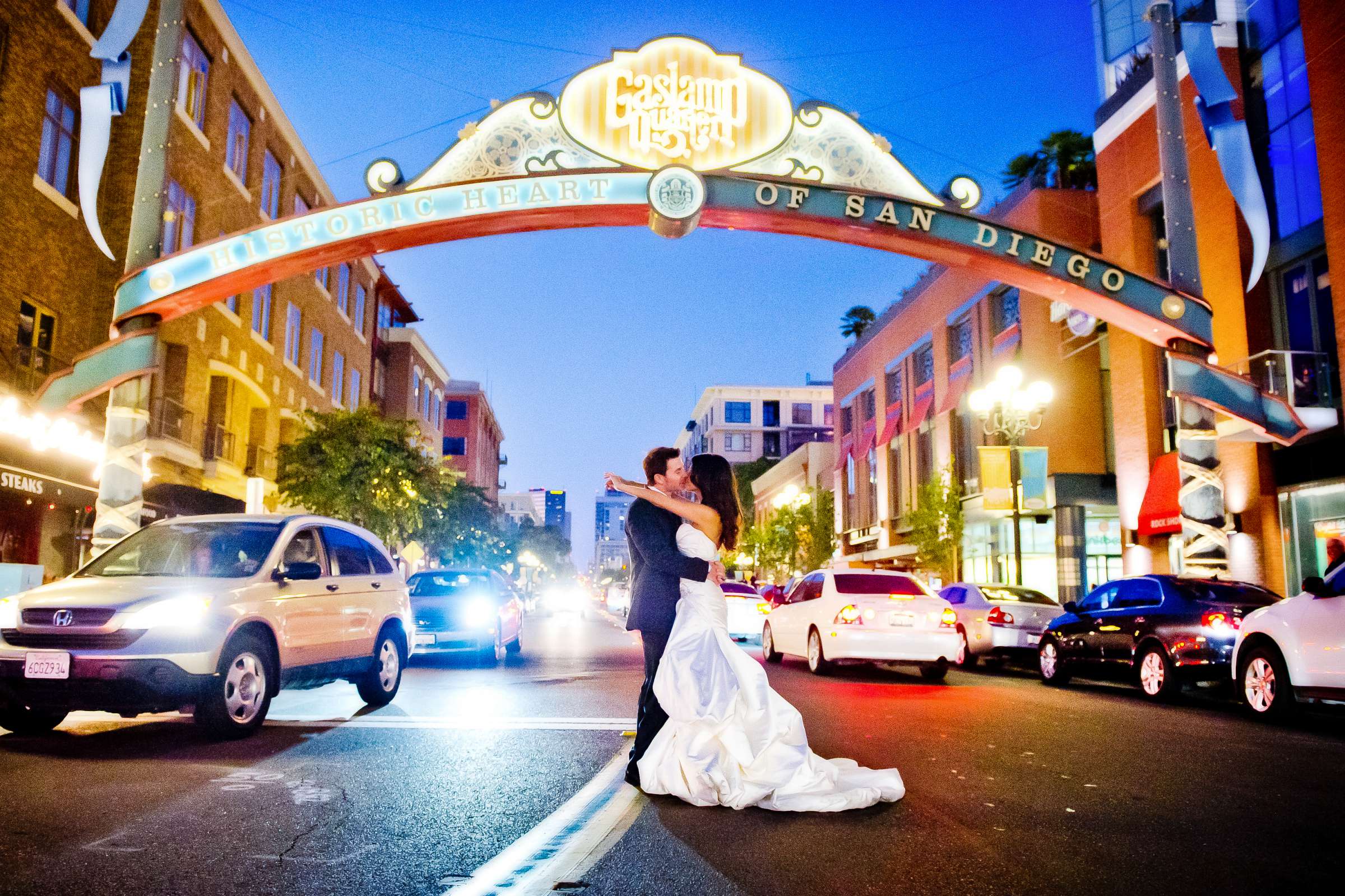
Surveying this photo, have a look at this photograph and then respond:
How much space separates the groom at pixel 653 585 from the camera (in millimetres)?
5949

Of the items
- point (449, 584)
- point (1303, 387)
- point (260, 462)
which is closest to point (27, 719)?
point (449, 584)

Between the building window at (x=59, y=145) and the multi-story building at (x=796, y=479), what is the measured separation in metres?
43.7

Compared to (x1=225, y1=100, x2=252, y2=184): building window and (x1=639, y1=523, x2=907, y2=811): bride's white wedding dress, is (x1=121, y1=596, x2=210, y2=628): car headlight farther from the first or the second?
(x1=225, y1=100, x2=252, y2=184): building window

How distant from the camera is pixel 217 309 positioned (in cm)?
2602

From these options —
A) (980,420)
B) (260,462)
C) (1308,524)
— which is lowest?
(1308,524)

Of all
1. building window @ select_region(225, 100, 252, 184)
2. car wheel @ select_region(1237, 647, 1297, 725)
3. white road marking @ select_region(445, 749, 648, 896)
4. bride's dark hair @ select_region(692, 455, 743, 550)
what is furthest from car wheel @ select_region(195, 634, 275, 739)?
building window @ select_region(225, 100, 252, 184)

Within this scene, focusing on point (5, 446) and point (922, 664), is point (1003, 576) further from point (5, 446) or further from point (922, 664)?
point (5, 446)

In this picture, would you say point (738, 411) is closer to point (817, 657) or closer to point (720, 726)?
point (817, 657)

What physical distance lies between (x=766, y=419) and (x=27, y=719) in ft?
363

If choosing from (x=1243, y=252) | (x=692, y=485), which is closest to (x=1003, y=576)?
(x=1243, y=252)

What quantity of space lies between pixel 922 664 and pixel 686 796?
9.74 m

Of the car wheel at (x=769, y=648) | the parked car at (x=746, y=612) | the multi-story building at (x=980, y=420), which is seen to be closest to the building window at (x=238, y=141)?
the parked car at (x=746, y=612)

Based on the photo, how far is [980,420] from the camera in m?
34.7

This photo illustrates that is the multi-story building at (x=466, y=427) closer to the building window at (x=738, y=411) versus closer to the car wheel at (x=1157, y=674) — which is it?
the building window at (x=738, y=411)
